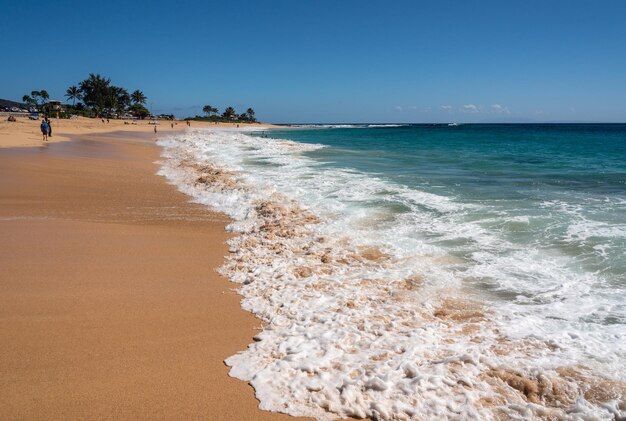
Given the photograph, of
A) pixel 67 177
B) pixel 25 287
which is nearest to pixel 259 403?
pixel 25 287

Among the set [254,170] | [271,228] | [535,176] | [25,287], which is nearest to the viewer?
[25,287]

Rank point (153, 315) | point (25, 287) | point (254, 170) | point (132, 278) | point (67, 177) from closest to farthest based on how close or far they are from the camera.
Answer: point (153, 315), point (25, 287), point (132, 278), point (67, 177), point (254, 170)

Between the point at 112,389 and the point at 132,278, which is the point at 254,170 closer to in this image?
the point at 132,278

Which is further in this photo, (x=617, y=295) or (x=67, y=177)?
(x=67, y=177)

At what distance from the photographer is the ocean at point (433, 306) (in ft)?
11.3

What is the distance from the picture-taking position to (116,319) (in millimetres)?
4527

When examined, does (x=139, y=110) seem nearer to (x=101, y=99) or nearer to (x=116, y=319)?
(x=101, y=99)

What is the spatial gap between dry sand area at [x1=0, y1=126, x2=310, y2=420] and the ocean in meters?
0.37

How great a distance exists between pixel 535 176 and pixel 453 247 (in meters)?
12.8

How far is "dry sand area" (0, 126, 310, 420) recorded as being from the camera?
3.27 meters

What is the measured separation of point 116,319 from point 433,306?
3771mm

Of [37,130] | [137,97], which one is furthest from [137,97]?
[37,130]

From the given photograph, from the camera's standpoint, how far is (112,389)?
338cm

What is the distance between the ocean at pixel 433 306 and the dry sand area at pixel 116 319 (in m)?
0.37
